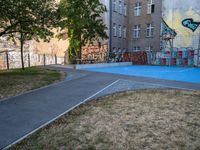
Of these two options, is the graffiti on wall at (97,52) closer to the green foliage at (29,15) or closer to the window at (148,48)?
the window at (148,48)

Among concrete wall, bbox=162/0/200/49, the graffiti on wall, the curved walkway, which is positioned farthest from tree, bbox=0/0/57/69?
concrete wall, bbox=162/0/200/49

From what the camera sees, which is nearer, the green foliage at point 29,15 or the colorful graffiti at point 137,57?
the green foliage at point 29,15

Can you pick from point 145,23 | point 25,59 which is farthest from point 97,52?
point 25,59

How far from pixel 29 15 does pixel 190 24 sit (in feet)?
71.6

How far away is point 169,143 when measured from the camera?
4594mm

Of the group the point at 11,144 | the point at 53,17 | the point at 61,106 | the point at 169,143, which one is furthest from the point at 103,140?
the point at 53,17

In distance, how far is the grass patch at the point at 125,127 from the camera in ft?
14.9

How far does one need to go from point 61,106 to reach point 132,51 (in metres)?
28.4

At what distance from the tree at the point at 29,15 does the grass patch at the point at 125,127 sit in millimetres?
7627

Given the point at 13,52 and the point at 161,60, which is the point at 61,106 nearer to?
the point at 13,52

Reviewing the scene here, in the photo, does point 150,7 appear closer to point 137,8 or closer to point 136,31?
point 137,8

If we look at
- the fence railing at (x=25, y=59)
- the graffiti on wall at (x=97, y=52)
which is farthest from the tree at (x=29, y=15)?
the graffiti on wall at (x=97, y=52)

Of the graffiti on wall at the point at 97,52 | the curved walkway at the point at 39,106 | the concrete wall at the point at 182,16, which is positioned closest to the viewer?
the curved walkway at the point at 39,106

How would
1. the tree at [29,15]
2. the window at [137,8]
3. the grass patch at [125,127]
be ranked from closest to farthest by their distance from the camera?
the grass patch at [125,127] → the tree at [29,15] → the window at [137,8]
